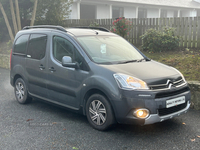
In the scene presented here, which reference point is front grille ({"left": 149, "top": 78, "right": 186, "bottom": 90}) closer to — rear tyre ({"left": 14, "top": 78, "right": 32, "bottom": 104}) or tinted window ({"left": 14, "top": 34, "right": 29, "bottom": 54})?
rear tyre ({"left": 14, "top": 78, "right": 32, "bottom": 104})

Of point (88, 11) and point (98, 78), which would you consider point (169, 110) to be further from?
point (88, 11)

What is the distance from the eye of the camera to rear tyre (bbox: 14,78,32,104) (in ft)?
20.7

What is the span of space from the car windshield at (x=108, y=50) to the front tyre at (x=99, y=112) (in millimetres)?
749

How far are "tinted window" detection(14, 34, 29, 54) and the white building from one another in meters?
15.2

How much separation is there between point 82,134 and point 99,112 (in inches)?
19.2

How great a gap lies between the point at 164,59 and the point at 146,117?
5.48m

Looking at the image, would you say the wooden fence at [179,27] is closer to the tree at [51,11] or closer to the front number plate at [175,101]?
the tree at [51,11]

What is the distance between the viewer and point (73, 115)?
555cm

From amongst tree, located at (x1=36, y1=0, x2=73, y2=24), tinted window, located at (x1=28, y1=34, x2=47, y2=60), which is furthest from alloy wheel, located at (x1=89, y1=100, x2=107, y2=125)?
tree, located at (x1=36, y1=0, x2=73, y2=24)

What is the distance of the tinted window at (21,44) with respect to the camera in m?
6.28

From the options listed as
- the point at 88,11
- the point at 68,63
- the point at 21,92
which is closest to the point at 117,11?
the point at 88,11

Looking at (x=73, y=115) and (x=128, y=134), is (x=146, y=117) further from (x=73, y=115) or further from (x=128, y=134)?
(x=73, y=115)

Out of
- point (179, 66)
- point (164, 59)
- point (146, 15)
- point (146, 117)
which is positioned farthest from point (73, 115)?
point (146, 15)

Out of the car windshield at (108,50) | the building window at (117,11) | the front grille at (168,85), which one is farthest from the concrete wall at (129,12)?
the front grille at (168,85)
